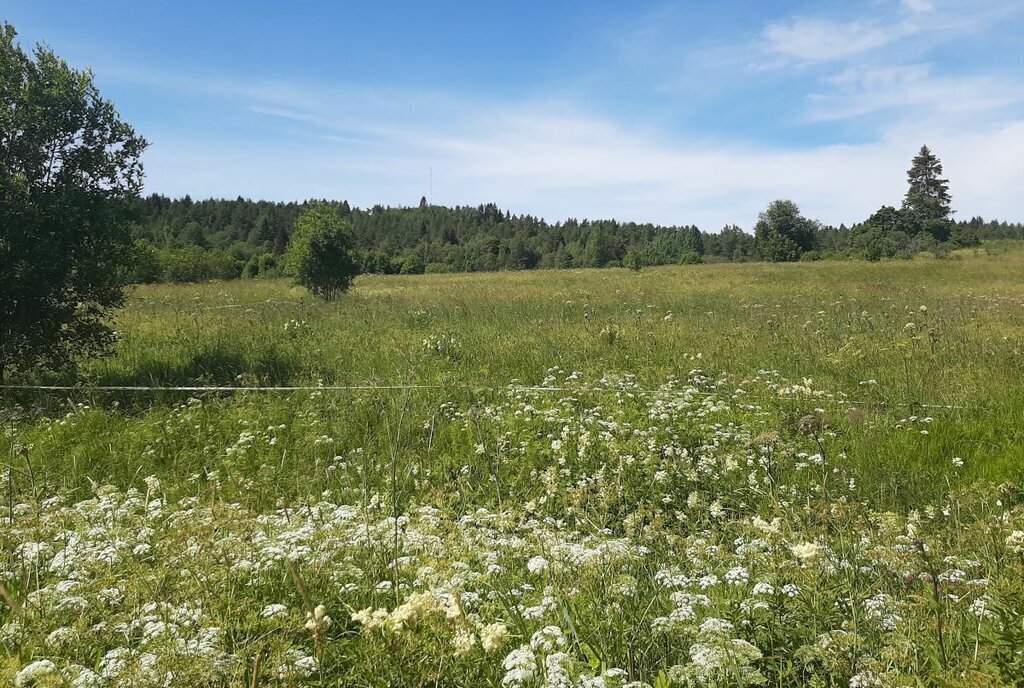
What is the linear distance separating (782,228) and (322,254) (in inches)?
3367

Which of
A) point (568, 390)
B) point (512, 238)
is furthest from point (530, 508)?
point (512, 238)

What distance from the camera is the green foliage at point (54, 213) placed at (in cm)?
843

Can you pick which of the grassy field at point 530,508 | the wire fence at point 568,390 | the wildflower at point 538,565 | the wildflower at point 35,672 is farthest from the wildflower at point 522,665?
the wire fence at point 568,390

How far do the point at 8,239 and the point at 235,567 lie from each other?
844cm

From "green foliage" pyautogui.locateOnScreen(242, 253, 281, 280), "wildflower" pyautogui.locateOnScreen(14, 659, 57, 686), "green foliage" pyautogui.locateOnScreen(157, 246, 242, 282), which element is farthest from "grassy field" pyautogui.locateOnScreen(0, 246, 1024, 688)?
"green foliage" pyautogui.locateOnScreen(242, 253, 281, 280)

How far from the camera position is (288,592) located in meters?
3.32

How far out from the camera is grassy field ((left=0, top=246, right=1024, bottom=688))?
241cm

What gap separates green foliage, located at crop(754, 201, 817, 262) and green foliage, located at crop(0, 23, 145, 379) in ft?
297

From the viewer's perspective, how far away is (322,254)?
2673cm

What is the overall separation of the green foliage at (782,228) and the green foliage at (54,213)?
9046 centimetres

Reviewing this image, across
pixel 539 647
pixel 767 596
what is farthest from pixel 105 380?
pixel 767 596

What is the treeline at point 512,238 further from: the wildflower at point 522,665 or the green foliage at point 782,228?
the wildflower at point 522,665

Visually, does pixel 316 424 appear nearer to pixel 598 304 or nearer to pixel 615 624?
pixel 615 624

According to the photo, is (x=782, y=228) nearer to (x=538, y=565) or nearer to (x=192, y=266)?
(x=192, y=266)
